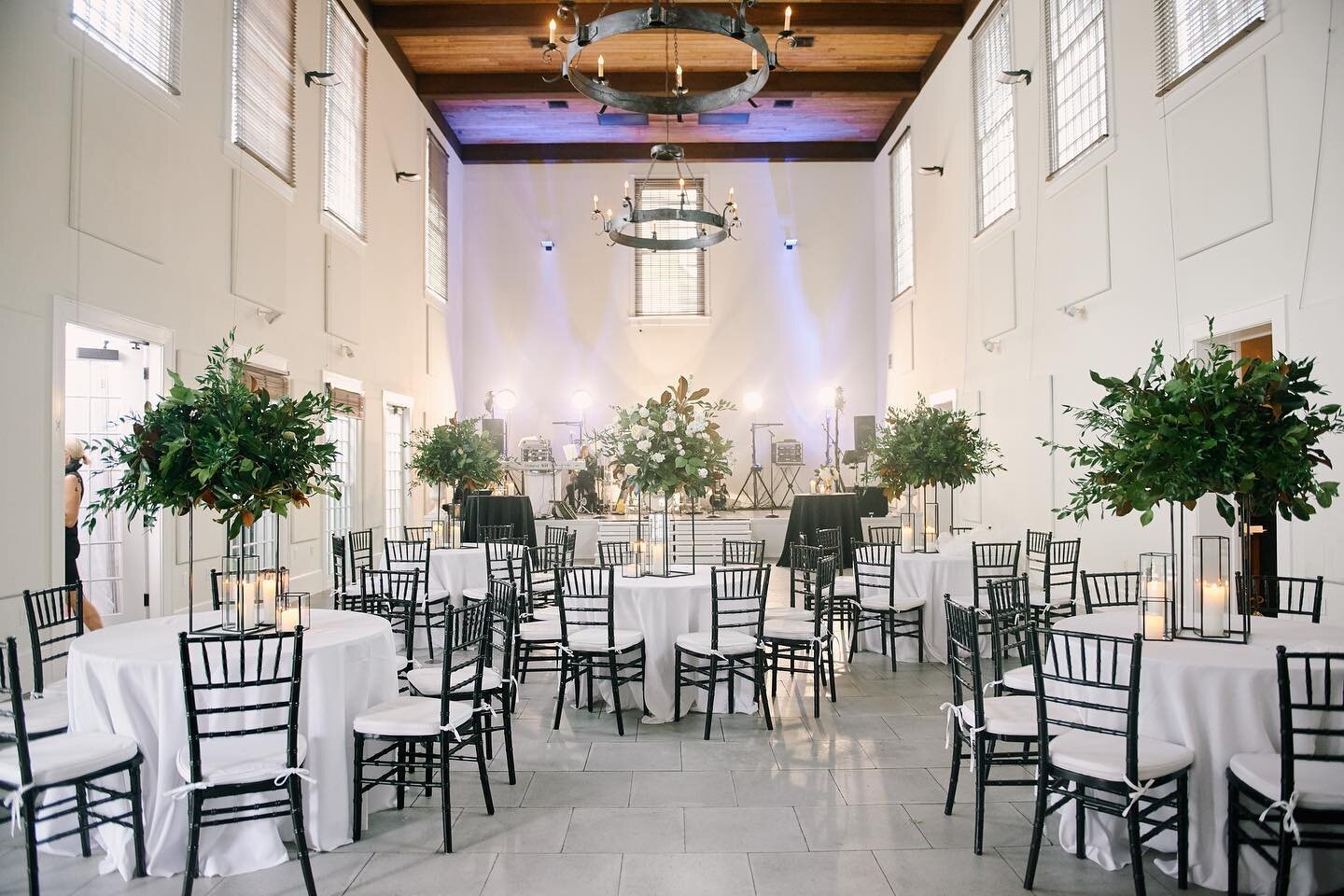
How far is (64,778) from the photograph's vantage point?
115 inches

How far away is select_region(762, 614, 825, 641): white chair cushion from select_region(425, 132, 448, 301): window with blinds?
975cm

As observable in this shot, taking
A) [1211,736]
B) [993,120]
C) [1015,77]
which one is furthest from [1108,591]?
[993,120]

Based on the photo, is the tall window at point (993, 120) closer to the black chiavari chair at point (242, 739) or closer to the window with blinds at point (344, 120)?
the window with blinds at point (344, 120)

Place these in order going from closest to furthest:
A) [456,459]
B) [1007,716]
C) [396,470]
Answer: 1. [1007,716]
2. [456,459]
3. [396,470]

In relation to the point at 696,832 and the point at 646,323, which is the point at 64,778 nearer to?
the point at 696,832

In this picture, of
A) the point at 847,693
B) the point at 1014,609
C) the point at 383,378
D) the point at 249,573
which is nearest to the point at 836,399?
the point at 383,378

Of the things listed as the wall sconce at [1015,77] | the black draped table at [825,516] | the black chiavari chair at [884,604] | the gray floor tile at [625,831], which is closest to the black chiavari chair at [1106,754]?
the gray floor tile at [625,831]

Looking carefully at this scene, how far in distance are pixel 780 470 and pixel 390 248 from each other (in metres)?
7.31

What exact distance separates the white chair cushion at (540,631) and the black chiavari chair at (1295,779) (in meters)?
3.53

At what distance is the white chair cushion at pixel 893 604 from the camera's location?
6.29 m

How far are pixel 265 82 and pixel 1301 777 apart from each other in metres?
9.06

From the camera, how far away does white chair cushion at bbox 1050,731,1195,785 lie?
2.90 metres

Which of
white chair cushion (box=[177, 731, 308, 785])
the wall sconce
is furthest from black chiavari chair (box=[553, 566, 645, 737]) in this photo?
the wall sconce

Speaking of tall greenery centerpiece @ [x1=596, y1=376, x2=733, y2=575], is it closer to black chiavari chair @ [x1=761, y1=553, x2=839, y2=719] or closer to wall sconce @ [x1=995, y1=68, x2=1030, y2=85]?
black chiavari chair @ [x1=761, y1=553, x2=839, y2=719]
